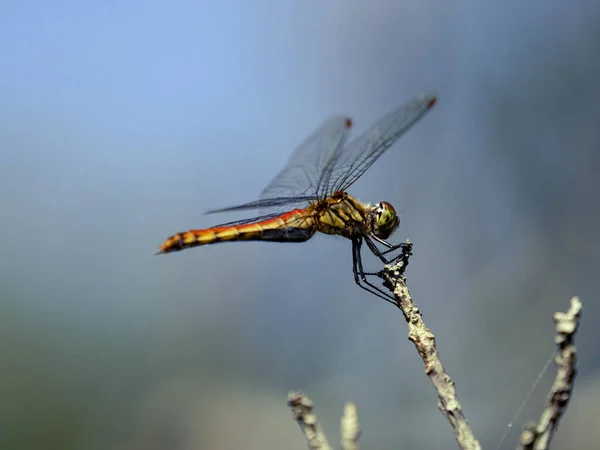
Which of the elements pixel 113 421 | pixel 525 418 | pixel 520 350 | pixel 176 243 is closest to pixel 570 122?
pixel 520 350

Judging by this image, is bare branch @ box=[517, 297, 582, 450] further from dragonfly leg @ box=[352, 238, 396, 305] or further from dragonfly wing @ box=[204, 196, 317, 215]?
dragonfly wing @ box=[204, 196, 317, 215]

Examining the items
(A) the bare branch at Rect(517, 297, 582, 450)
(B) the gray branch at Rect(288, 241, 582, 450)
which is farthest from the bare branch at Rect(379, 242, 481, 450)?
(A) the bare branch at Rect(517, 297, 582, 450)

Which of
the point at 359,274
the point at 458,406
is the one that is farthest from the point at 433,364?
the point at 359,274

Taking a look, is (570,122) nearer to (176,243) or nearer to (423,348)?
(176,243)

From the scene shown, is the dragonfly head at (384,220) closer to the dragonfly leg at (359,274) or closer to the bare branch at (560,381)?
the dragonfly leg at (359,274)

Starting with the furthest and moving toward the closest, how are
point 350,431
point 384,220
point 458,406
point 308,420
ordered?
point 384,220, point 458,406, point 308,420, point 350,431

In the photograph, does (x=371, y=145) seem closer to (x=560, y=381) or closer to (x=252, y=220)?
(x=252, y=220)

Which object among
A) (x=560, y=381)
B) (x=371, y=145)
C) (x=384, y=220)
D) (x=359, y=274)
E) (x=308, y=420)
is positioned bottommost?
(x=560, y=381)
